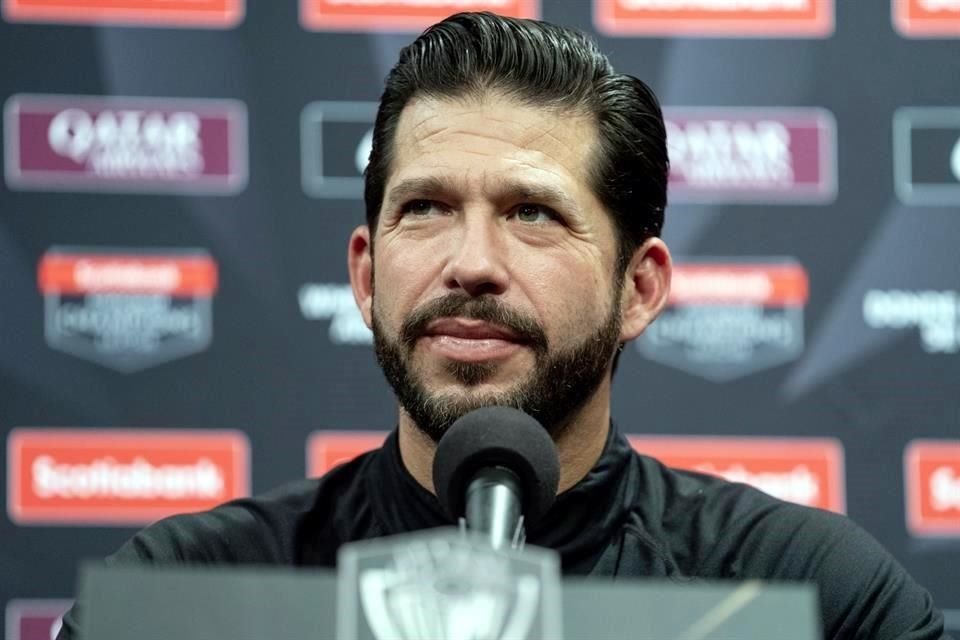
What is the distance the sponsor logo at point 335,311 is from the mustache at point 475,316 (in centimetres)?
87

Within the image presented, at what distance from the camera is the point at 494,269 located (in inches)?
56.4

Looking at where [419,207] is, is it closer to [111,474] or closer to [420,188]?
[420,188]

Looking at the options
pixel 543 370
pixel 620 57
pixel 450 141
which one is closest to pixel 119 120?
pixel 620 57

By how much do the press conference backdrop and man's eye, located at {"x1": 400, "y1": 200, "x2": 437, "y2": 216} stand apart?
82cm

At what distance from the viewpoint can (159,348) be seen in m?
2.32

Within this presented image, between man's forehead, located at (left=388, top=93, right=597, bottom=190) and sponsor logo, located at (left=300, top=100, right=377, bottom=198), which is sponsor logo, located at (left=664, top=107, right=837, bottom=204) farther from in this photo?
man's forehead, located at (left=388, top=93, right=597, bottom=190)

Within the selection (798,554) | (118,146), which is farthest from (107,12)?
(798,554)

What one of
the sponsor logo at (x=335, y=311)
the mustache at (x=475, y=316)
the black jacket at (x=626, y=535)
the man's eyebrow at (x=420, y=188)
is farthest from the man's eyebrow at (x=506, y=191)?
the sponsor logo at (x=335, y=311)

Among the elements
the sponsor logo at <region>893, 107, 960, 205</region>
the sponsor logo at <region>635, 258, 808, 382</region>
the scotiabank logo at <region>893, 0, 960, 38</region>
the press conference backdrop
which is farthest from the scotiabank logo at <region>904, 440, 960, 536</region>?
the scotiabank logo at <region>893, 0, 960, 38</region>

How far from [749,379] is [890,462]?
254 millimetres

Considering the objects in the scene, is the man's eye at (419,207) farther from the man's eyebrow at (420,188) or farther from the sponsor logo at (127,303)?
the sponsor logo at (127,303)

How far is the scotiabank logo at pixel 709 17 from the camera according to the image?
242cm

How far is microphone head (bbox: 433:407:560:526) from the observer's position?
1.01 meters

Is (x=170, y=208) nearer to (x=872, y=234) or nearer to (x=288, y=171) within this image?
(x=288, y=171)
